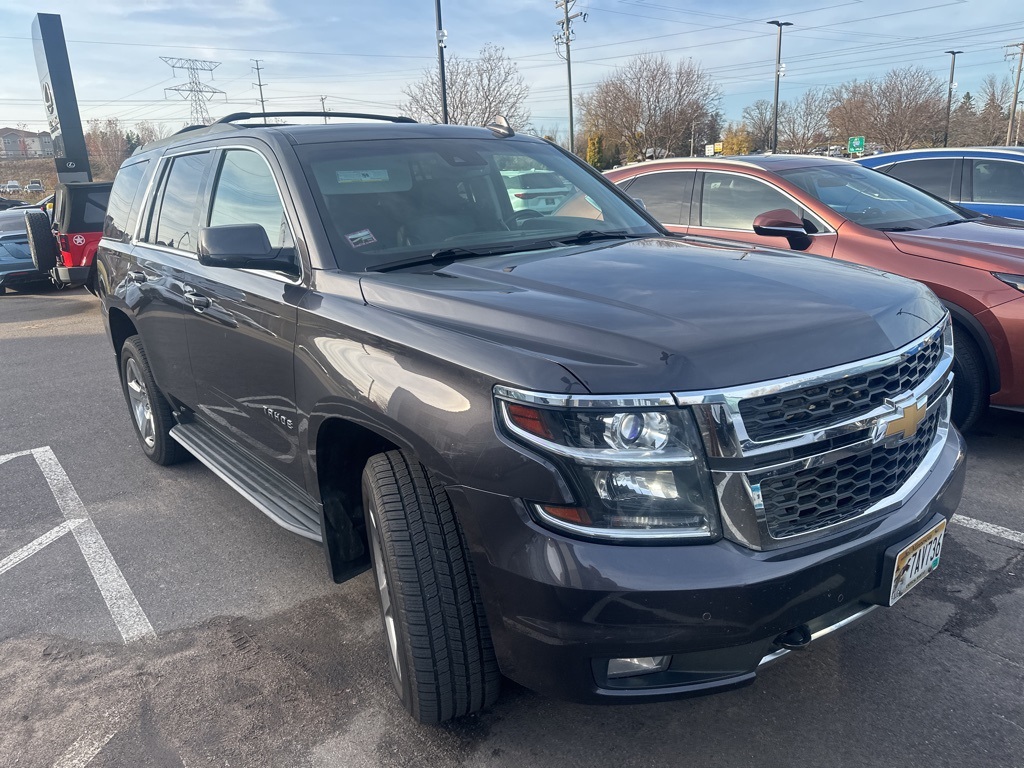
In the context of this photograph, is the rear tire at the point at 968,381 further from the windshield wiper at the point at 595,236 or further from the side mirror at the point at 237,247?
the side mirror at the point at 237,247

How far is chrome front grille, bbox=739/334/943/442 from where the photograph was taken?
195cm

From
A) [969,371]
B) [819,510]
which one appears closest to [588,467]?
[819,510]

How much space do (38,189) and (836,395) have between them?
230ft

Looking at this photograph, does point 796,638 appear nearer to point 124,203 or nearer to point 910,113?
point 124,203

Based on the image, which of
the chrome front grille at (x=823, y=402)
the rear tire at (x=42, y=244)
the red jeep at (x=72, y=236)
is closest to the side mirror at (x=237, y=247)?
the chrome front grille at (x=823, y=402)

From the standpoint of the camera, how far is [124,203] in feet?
16.7

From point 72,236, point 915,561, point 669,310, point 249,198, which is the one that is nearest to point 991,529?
point 915,561

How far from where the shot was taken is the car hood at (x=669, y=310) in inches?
77.3

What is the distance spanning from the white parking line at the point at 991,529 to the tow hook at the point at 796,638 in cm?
213

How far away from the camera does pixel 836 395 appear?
6.81 ft

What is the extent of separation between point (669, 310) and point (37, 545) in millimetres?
3531

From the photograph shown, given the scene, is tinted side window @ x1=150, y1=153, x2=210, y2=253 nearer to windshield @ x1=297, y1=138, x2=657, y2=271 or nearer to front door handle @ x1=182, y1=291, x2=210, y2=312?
front door handle @ x1=182, y1=291, x2=210, y2=312

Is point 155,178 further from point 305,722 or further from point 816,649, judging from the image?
point 816,649

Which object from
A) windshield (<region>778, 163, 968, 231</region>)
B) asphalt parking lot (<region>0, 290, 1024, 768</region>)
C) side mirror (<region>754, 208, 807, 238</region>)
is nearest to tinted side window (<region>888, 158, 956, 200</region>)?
windshield (<region>778, 163, 968, 231</region>)
